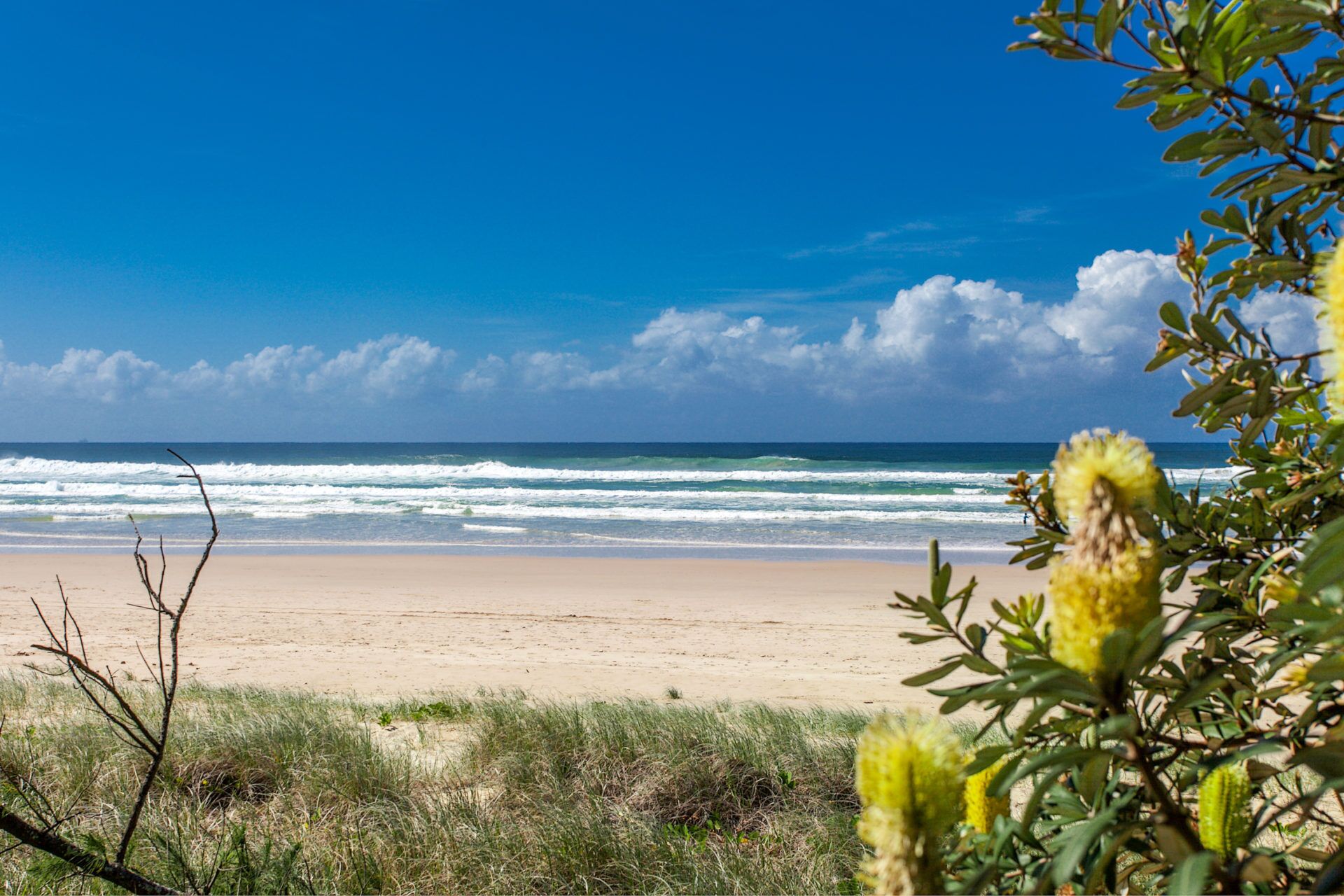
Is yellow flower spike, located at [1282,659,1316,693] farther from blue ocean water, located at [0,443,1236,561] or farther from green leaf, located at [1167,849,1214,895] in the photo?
blue ocean water, located at [0,443,1236,561]

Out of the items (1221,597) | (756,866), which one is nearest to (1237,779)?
(1221,597)

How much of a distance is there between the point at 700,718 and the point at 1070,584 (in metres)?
4.78

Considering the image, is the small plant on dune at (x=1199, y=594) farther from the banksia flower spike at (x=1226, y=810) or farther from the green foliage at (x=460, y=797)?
the green foliage at (x=460, y=797)

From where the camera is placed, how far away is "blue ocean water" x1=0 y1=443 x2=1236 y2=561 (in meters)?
19.0

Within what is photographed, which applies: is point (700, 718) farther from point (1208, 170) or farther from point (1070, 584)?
point (1070, 584)

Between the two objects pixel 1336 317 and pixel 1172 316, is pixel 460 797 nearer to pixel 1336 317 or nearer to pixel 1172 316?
pixel 1172 316

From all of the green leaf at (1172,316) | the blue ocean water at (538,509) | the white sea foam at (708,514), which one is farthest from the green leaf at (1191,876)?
the white sea foam at (708,514)

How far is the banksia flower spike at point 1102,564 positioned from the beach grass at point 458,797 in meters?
2.55

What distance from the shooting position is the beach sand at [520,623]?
321 inches

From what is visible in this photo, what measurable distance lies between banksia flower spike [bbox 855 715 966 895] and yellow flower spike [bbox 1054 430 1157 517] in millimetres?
180

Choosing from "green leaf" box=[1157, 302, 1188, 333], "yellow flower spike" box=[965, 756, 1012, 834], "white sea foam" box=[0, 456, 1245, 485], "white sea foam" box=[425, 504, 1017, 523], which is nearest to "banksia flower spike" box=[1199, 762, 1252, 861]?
"yellow flower spike" box=[965, 756, 1012, 834]

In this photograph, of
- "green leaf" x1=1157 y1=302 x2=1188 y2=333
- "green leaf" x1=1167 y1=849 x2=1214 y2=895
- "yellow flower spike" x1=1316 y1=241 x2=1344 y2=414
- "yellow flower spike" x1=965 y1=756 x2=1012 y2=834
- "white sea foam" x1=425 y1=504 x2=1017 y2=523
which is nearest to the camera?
"yellow flower spike" x1=1316 y1=241 x2=1344 y2=414

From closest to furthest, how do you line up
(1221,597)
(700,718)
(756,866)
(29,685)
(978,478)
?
(1221,597) → (756,866) → (700,718) → (29,685) → (978,478)

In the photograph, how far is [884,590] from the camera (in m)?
13.1
